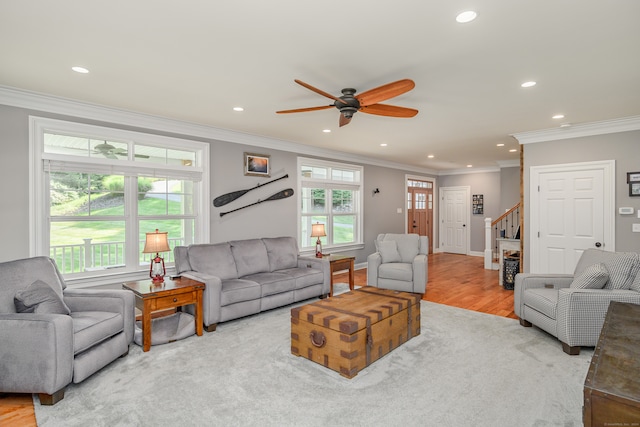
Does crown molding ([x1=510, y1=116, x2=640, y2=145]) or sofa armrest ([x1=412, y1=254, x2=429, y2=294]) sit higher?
crown molding ([x1=510, y1=116, x2=640, y2=145])

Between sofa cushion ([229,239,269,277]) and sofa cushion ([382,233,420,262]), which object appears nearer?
sofa cushion ([229,239,269,277])

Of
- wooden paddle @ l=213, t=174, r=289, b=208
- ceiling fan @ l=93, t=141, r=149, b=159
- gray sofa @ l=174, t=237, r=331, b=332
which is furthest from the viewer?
wooden paddle @ l=213, t=174, r=289, b=208

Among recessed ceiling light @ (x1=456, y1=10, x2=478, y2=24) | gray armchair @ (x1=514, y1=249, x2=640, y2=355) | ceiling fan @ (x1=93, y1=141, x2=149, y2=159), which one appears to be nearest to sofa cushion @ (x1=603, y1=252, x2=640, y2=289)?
gray armchair @ (x1=514, y1=249, x2=640, y2=355)

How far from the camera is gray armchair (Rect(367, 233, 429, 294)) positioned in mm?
5168

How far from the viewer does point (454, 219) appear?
10.1 metres

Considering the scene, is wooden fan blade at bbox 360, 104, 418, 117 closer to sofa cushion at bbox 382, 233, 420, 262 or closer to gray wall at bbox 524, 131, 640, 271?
sofa cushion at bbox 382, 233, 420, 262

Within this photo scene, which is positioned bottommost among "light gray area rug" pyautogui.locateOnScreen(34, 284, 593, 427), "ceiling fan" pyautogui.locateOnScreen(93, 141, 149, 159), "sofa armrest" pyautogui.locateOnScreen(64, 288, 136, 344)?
"light gray area rug" pyautogui.locateOnScreen(34, 284, 593, 427)

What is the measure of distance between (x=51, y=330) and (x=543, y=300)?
13.8ft

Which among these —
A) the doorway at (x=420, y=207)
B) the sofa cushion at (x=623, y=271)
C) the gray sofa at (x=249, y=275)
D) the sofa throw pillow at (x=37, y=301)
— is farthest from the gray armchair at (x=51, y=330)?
the doorway at (x=420, y=207)

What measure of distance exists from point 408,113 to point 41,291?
10.8ft

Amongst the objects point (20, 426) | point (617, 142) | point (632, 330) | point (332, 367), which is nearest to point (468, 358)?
point (332, 367)

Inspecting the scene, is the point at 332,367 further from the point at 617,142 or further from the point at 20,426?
the point at 617,142

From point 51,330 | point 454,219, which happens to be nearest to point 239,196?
point 51,330

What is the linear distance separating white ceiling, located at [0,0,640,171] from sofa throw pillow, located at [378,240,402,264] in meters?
2.22
